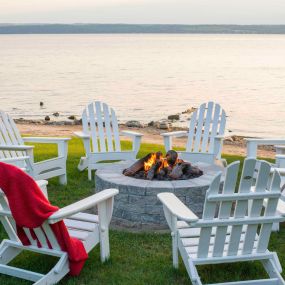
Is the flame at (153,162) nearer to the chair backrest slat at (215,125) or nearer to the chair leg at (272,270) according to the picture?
the chair backrest slat at (215,125)

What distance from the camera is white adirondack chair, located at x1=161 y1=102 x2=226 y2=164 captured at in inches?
295

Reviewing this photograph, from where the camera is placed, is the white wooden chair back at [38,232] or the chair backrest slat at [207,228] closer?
the chair backrest slat at [207,228]

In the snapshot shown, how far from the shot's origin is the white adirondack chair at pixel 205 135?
7.49m

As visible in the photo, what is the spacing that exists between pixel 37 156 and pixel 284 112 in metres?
17.0

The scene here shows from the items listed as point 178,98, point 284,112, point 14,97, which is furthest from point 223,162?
point 14,97

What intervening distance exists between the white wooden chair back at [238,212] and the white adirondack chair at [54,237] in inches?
34.9

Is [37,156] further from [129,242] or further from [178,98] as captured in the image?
[178,98]

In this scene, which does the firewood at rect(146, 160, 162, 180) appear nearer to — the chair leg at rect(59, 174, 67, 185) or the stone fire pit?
the stone fire pit

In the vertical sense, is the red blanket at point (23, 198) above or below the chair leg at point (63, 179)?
above

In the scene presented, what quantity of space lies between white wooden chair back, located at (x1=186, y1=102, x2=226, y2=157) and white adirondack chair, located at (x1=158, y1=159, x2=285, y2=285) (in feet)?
12.1

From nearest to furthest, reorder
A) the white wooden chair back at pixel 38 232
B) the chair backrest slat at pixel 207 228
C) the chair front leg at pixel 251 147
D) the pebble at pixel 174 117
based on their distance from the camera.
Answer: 1. the chair backrest slat at pixel 207 228
2. the white wooden chair back at pixel 38 232
3. the chair front leg at pixel 251 147
4. the pebble at pixel 174 117

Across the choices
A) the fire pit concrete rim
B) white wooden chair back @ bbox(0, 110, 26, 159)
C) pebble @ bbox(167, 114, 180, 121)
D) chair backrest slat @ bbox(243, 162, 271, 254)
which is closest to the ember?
the fire pit concrete rim

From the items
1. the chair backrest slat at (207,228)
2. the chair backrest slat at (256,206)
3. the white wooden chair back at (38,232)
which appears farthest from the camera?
the white wooden chair back at (38,232)

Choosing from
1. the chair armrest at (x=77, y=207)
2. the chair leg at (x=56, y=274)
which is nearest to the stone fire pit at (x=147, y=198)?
the chair armrest at (x=77, y=207)
